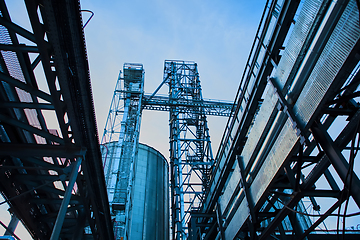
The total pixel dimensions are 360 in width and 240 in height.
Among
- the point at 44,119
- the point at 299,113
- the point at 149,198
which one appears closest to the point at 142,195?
the point at 149,198

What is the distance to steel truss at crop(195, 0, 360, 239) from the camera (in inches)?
167

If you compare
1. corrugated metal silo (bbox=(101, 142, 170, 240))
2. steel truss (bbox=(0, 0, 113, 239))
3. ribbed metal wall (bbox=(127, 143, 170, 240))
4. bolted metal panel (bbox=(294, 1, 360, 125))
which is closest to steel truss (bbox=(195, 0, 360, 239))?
bolted metal panel (bbox=(294, 1, 360, 125))

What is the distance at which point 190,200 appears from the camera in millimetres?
16328

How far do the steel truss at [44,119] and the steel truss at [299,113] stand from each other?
15.5 ft

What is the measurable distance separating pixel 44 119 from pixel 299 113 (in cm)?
731

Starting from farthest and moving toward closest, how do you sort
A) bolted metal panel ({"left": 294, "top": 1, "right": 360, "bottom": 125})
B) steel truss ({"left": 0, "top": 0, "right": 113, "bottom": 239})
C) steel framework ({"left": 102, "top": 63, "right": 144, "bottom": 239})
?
steel framework ({"left": 102, "top": 63, "right": 144, "bottom": 239}) → steel truss ({"left": 0, "top": 0, "right": 113, "bottom": 239}) → bolted metal panel ({"left": 294, "top": 1, "right": 360, "bottom": 125})

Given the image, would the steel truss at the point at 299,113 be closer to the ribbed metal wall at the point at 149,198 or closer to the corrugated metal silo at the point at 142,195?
the corrugated metal silo at the point at 142,195

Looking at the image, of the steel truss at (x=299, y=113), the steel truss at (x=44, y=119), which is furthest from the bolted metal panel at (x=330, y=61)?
the steel truss at (x=44, y=119)

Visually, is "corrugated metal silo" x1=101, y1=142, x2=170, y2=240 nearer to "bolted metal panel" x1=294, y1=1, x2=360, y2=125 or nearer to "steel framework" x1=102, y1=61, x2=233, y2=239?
"steel framework" x1=102, y1=61, x2=233, y2=239

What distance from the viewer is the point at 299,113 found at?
5.07 m

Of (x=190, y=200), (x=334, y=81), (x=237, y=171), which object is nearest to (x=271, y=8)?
(x=334, y=81)

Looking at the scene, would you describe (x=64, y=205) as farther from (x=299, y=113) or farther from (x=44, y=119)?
(x=299, y=113)

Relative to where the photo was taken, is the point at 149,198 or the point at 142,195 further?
the point at 149,198

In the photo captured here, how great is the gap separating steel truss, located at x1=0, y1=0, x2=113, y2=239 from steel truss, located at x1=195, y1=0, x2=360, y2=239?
4728 mm
